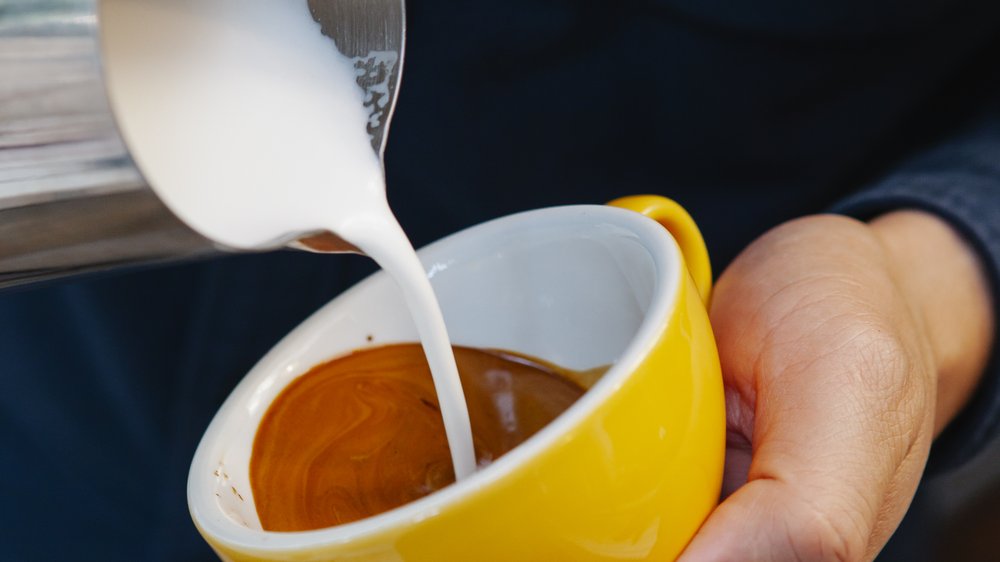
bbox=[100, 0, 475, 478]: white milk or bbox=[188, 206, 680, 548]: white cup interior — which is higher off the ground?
bbox=[100, 0, 475, 478]: white milk

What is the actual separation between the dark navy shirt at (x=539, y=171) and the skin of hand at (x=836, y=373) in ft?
0.15

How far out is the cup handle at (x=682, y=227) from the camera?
59 cm

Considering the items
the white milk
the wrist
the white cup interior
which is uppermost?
the white milk

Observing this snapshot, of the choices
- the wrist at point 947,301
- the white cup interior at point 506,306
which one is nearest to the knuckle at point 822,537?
the white cup interior at point 506,306

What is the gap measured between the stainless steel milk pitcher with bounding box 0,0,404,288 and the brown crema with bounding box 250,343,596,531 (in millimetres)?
205

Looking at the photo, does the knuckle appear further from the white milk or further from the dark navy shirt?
the dark navy shirt

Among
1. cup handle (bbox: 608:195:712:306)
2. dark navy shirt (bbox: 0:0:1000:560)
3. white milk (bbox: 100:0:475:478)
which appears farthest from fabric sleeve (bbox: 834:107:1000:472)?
white milk (bbox: 100:0:475:478)

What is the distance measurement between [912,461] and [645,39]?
42 centimetres

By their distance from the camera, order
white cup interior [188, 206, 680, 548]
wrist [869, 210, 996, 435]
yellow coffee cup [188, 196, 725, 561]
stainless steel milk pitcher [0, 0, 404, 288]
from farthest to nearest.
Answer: wrist [869, 210, 996, 435] < white cup interior [188, 206, 680, 548] < yellow coffee cup [188, 196, 725, 561] < stainless steel milk pitcher [0, 0, 404, 288]

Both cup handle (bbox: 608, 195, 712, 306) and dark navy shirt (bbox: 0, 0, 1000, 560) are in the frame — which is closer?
cup handle (bbox: 608, 195, 712, 306)

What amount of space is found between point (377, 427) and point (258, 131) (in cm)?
21

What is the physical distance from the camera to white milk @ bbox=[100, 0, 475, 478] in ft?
1.35

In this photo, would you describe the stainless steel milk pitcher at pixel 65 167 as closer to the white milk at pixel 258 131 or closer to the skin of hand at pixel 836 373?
the white milk at pixel 258 131

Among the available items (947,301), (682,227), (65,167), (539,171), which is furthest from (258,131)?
(947,301)
